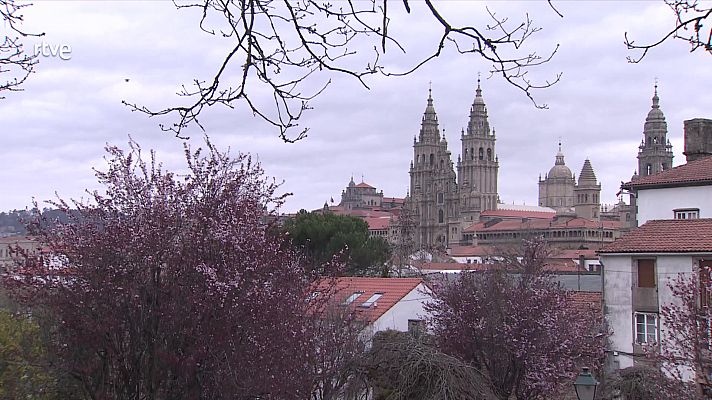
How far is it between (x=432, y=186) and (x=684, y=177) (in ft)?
347

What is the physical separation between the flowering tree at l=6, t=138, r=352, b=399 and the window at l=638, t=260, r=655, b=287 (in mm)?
13265

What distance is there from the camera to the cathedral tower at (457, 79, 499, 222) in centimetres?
13775

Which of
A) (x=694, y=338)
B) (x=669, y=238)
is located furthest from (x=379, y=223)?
(x=694, y=338)

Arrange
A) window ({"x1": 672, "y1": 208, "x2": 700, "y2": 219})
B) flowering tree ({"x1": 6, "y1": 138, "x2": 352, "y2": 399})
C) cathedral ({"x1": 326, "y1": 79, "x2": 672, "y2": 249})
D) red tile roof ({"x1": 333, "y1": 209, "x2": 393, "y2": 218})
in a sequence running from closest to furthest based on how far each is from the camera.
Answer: flowering tree ({"x1": 6, "y1": 138, "x2": 352, "y2": 399}) < window ({"x1": 672, "y1": 208, "x2": 700, "y2": 219}) < cathedral ({"x1": 326, "y1": 79, "x2": 672, "y2": 249}) < red tile roof ({"x1": 333, "y1": 209, "x2": 393, "y2": 218})

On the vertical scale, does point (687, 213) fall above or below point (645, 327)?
above

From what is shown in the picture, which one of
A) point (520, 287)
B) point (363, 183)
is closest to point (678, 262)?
point (520, 287)

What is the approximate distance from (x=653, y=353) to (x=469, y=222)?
110m

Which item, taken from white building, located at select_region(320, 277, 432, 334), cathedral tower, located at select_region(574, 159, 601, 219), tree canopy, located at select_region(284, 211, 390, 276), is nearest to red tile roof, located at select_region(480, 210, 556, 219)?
cathedral tower, located at select_region(574, 159, 601, 219)

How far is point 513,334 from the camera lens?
19844mm

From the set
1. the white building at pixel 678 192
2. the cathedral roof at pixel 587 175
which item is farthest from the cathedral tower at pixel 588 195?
the white building at pixel 678 192

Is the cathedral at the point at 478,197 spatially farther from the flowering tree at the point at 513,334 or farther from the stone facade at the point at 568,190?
the flowering tree at the point at 513,334

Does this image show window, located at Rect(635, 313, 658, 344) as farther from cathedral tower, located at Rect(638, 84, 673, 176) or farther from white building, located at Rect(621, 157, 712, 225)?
cathedral tower, located at Rect(638, 84, 673, 176)

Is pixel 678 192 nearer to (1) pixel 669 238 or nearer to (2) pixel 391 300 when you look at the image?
(1) pixel 669 238

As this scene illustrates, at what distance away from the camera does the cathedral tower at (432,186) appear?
12925cm
